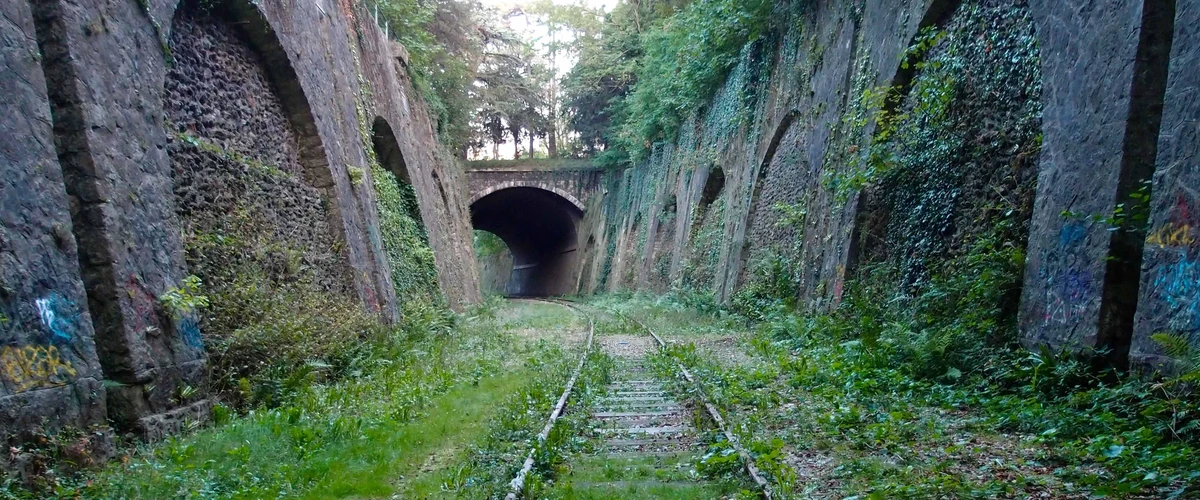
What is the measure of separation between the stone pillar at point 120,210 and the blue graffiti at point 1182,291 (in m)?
7.38

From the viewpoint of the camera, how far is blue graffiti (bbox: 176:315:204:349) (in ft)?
22.2

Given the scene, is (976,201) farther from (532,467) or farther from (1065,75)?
(532,467)

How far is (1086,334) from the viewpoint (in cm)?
621

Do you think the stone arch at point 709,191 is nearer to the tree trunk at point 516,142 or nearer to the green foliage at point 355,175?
the green foliage at point 355,175

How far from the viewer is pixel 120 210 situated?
620 centimetres

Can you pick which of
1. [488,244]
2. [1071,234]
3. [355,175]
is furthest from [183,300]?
[488,244]

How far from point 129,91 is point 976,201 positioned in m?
8.57

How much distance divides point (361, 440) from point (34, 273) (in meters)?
2.47

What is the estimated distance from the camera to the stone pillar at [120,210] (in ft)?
19.4

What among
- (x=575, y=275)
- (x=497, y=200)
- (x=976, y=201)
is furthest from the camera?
(x=575, y=275)

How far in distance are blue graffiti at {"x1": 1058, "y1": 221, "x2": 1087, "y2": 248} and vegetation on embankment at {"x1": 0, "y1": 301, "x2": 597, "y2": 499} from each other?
187 inches

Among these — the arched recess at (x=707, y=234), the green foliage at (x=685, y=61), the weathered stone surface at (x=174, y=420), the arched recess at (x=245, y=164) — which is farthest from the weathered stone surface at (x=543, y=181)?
the weathered stone surface at (x=174, y=420)

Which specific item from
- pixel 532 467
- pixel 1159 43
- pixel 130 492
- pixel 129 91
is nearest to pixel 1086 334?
pixel 1159 43

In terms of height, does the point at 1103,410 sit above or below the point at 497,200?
below
